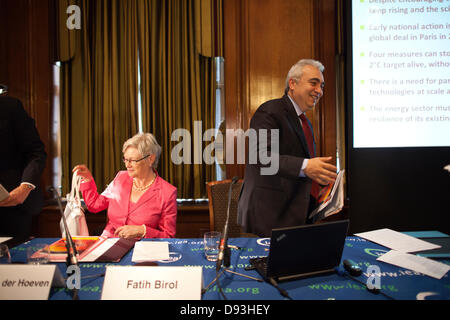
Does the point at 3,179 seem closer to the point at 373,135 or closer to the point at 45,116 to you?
the point at 45,116

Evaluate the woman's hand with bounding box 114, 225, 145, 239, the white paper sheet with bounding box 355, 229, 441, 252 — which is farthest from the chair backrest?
the white paper sheet with bounding box 355, 229, 441, 252

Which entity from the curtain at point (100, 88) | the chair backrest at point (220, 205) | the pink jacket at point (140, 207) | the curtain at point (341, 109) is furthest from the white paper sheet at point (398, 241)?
the curtain at point (100, 88)

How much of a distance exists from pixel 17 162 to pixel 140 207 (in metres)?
0.99

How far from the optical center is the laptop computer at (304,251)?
0.98 m

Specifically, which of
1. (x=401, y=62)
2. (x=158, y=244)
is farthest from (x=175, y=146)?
(x=401, y=62)

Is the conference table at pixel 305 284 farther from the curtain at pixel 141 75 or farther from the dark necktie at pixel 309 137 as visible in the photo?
the curtain at pixel 141 75

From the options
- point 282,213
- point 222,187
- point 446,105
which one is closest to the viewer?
point 282,213

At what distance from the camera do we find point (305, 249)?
103 cm

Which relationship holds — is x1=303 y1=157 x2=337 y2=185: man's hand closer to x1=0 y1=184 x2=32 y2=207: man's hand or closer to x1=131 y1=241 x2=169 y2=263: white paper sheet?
x1=131 y1=241 x2=169 y2=263: white paper sheet

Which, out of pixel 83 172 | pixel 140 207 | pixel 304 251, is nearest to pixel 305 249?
pixel 304 251

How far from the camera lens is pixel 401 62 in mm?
2518

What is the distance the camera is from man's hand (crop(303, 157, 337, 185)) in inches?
62.8

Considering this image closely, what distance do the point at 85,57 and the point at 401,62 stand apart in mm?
3175

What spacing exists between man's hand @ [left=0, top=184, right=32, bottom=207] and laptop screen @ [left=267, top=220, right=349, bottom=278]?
1.68 meters
